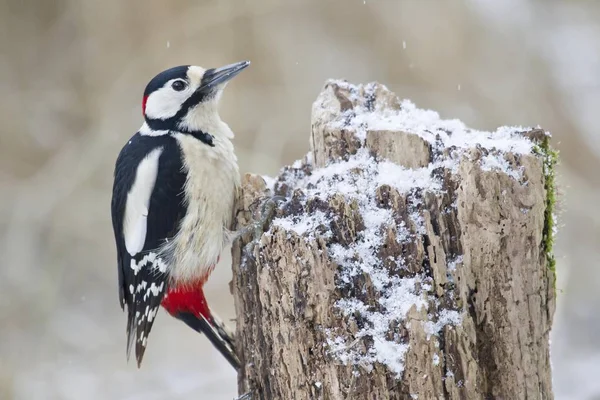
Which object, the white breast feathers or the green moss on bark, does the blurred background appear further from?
the green moss on bark

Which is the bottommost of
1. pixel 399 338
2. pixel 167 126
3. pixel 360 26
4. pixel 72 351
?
pixel 399 338

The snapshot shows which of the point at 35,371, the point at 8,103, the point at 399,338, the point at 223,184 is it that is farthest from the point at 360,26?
the point at 399,338

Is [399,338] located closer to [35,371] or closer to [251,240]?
[251,240]

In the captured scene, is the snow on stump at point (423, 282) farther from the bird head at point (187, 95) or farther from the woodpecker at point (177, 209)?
the bird head at point (187, 95)

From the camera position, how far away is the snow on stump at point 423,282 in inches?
69.1

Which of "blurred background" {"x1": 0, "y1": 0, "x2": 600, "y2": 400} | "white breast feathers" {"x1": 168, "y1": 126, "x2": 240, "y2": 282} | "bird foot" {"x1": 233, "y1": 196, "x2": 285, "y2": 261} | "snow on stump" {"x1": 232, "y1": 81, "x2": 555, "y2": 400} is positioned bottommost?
"snow on stump" {"x1": 232, "y1": 81, "x2": 555, "y2": 400}

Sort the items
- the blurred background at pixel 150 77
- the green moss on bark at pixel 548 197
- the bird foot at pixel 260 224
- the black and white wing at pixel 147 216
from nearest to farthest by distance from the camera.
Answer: the green moss on bark at pixel 548 197, the bird foot at pixel 260 224, the black and white wing at pixel 147 216, the blurred background at pixel 150 77

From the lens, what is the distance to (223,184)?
8.23 feet

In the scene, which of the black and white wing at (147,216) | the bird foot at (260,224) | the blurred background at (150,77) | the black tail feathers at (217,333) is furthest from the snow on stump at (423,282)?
the blurred background at (150,77)

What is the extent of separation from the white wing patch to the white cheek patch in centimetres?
19

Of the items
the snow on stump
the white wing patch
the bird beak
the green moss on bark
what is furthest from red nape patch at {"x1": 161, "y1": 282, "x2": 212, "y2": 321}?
the green moss on bark

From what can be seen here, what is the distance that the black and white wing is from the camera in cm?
250

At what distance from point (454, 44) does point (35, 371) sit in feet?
13.1

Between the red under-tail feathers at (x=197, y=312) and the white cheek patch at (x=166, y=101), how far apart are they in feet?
2.24
